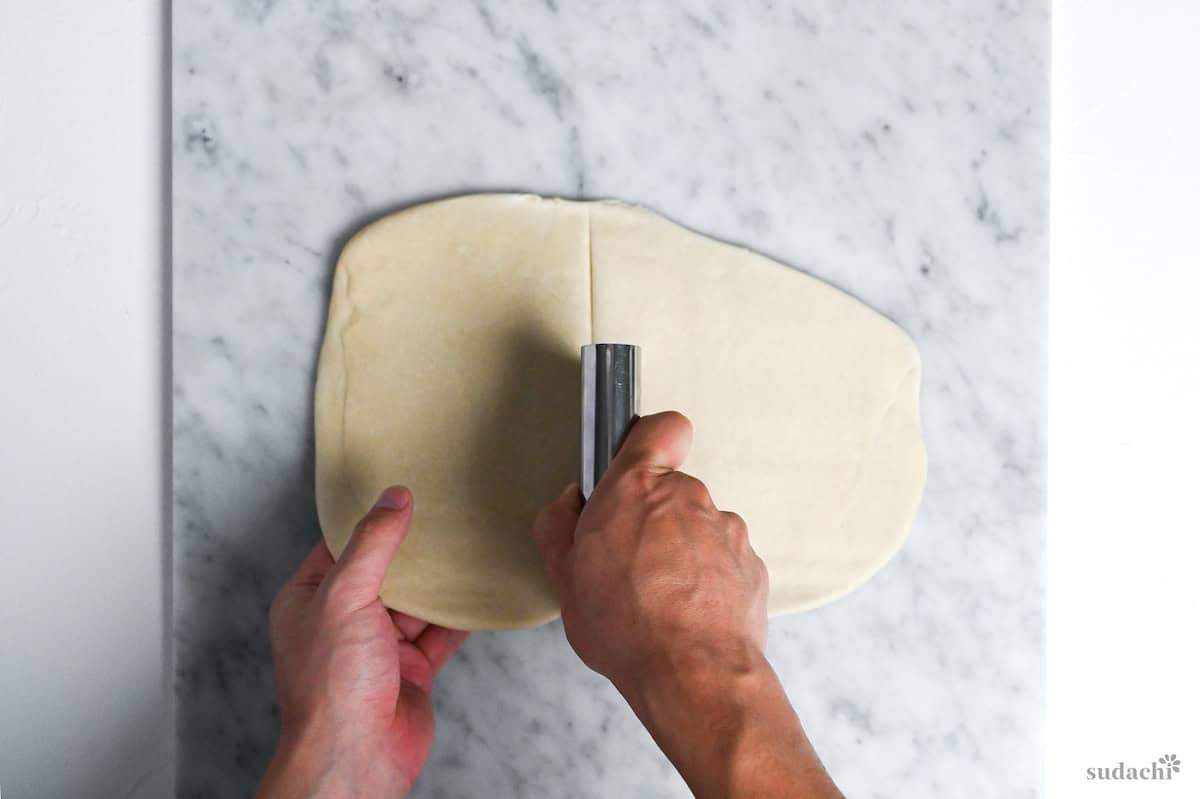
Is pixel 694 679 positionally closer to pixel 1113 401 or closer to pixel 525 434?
pixel 525 434

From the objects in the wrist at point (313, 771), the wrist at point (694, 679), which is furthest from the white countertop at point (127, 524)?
the wrist at point (694, 679)

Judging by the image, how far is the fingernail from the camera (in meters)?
0.67

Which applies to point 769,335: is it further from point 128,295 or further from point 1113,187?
point 128,295

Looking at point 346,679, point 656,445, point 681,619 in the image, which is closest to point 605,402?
point 656,445

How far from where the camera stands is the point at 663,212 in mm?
758

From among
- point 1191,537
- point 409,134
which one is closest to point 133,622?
point 409,134

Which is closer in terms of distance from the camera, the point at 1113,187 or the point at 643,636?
the point at 643,636

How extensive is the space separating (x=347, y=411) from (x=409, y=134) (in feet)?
0.82

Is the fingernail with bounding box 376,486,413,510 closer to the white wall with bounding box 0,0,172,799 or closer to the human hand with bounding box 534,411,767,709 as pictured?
the human hand with bounding box 534,411,767,709

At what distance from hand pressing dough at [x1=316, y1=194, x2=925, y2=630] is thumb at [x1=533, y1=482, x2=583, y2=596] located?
0.07m

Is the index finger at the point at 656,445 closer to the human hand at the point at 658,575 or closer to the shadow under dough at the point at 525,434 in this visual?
the human hand at the point at 658,575

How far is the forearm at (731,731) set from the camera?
1.70 feet

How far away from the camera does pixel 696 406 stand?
2.37 feet

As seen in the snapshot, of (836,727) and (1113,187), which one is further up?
(1113,187)
